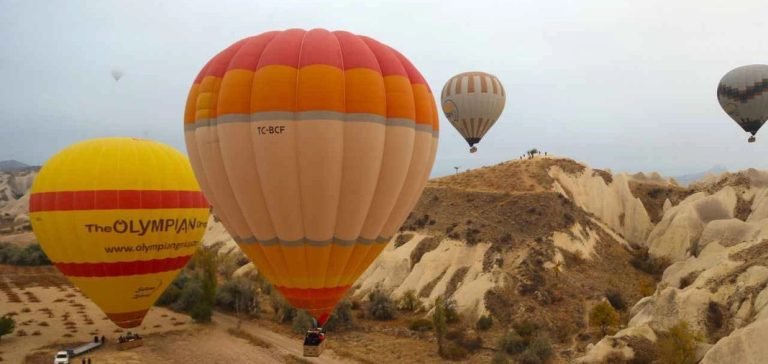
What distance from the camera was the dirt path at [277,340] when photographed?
2612 centimetres

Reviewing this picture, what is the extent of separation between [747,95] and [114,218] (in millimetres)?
46062

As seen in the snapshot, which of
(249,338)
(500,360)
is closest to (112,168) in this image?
(249,338)

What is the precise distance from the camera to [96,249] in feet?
72.9

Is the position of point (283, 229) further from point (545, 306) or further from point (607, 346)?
point (545, 306)

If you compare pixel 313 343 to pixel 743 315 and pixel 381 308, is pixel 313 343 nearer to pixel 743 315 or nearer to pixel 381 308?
pixel 381 308

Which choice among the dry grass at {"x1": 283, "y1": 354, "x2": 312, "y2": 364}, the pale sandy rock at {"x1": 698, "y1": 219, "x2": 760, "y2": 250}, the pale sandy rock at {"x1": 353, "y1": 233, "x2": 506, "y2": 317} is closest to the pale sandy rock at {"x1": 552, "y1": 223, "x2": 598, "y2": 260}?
the pale sandy rock at {"x1": 353, "y1": 233, "x2": 506, "y2": 317}

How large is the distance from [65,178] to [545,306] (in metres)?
28.3

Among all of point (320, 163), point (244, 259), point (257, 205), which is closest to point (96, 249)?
point (257, 205)

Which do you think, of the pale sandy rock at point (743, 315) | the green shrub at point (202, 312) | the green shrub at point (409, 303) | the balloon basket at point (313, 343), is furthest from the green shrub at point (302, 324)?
the pale sandy rock at point (743, 315)

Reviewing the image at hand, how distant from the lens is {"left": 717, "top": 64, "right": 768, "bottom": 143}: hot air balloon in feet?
126

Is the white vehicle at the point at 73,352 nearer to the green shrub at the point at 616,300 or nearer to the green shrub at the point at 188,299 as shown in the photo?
the green shrub at the point at 188,299

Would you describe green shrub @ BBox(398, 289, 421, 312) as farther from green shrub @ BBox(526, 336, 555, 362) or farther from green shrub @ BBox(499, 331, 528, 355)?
green shrub @ BBox(526, 336, 555, 362)

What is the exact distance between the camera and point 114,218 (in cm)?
2219

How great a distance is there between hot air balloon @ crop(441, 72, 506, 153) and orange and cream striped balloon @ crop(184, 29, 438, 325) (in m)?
22.2
